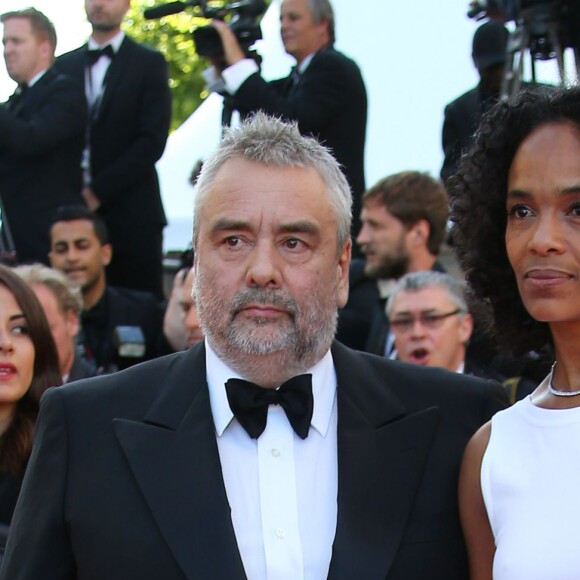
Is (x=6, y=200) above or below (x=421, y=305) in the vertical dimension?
above

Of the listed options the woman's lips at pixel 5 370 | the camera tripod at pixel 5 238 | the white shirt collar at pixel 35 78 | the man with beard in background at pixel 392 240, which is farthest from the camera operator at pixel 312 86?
the woman's lips at pixel 5 370

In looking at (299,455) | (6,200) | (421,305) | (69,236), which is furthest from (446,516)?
(6,200)

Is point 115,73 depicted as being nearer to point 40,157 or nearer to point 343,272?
point 40,157

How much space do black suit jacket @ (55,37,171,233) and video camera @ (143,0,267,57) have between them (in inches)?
22.9

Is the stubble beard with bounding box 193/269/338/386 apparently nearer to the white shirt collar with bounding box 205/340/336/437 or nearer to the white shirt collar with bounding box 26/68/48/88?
the white shirt collar with bounding box 205/340/336/437

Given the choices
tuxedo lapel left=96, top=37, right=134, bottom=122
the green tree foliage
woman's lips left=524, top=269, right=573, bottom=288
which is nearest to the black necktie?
tuxedo lapel left=96, top=37, right=134, bottom=122

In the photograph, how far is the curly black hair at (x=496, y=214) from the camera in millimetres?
3135

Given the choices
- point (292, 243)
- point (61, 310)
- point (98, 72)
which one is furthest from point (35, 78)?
point (292, 243)

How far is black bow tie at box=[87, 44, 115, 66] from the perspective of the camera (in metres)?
7.54

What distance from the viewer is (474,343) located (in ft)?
18.9

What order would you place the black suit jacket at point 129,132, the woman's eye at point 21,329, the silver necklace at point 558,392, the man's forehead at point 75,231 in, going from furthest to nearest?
1. the black suit jacket at point 129,132
2. the man's forehead at point 75,231
3. the woman's eye at point 21,329
4. the silver necklace at point 558,392

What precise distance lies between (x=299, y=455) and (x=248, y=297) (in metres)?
0.40

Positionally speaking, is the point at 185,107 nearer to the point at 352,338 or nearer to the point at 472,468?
→ the point at 352,338

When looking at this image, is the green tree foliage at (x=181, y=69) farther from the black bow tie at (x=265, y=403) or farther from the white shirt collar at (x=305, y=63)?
the black bow tie at (x=265, y=403)
